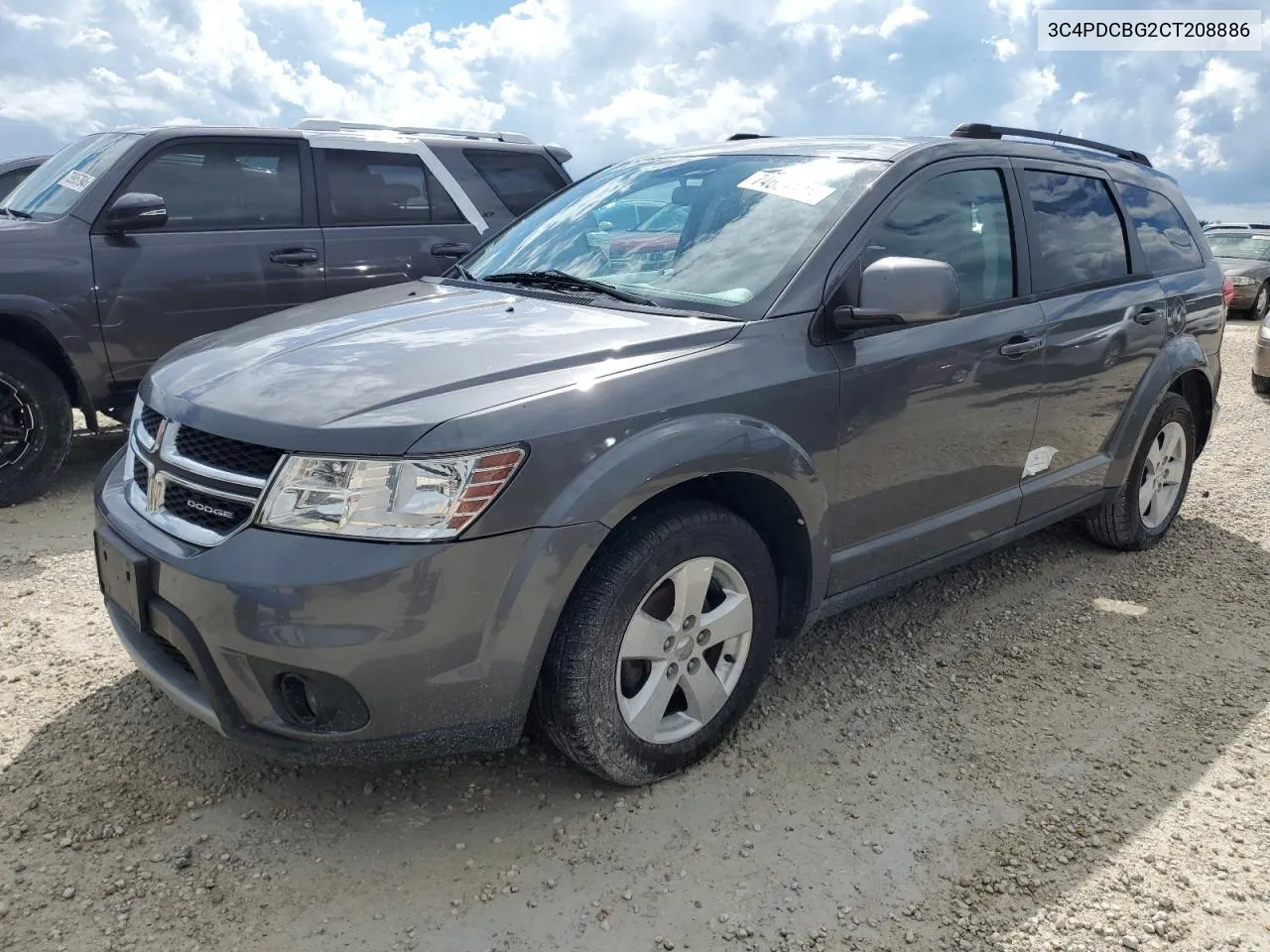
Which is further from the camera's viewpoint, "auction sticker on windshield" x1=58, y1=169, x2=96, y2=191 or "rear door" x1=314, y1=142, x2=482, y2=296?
"rear door" x1=314, y1=142, x2=482, y2=296

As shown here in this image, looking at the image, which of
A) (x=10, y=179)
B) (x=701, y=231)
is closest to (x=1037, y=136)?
(x=701, y=231)

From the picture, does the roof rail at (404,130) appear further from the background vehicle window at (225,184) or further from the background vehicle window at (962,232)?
the background vehicle window at (962,232)

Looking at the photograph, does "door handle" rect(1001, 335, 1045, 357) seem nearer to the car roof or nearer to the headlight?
the car roof

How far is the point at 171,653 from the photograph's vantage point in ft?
8.43

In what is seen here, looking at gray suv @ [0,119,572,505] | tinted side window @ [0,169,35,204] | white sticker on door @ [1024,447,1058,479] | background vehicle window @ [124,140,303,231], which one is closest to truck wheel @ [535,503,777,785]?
white sticker on door @ [1024,447,1058,479]

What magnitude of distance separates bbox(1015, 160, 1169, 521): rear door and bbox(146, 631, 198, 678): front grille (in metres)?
2.86

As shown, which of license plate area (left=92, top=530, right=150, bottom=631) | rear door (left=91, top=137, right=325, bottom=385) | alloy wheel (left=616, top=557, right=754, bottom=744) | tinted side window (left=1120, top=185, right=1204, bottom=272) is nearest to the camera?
license plate area (left=92, top=530, right=150, bottom=631)

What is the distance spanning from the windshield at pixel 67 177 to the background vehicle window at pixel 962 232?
14.1ft

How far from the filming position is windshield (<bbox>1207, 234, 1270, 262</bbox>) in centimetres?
1700

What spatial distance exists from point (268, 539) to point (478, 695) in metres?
0.59

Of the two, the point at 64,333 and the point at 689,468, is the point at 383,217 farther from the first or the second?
the point at 689,468

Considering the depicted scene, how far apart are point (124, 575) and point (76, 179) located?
388 centimetres

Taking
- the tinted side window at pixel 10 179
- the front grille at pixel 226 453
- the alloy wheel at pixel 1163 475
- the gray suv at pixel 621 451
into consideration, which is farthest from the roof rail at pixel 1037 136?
the tinted side window at pixel 10 179

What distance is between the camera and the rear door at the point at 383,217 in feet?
19.7
